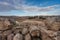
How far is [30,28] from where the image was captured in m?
2.25

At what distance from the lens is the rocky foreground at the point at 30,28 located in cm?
220

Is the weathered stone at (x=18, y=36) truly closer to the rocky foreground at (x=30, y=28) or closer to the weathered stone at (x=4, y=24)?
the rocky foreground at (x=30, y=28)

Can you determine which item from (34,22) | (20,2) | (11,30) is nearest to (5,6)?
(20,2)

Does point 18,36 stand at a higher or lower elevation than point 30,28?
lower

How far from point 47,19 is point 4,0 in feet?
2.44

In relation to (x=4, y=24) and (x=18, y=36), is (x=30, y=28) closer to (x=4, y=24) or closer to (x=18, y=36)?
(x=18, y=36)

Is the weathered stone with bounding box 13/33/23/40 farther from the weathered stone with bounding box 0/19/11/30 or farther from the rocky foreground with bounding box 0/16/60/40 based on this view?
the weathered stone with bounding box 0/19/11/30

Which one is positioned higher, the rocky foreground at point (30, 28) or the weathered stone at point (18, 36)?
the rocky foreground at point (30, 28)

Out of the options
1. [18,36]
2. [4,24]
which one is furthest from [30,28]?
[4,24]

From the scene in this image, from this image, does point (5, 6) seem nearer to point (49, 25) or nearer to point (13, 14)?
point (13, 14)

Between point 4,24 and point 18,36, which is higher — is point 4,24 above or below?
above

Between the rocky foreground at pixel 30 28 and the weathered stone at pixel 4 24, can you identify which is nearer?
the rocky foreground at pixel 30 28

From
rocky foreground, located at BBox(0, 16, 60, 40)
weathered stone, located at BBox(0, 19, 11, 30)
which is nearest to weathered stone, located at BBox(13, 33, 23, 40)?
rocky foreground, located at BBox(0, 16, 60, 40)

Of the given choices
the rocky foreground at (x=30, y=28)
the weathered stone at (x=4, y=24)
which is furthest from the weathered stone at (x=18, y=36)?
the weathered stone at (x=4, y=24)
